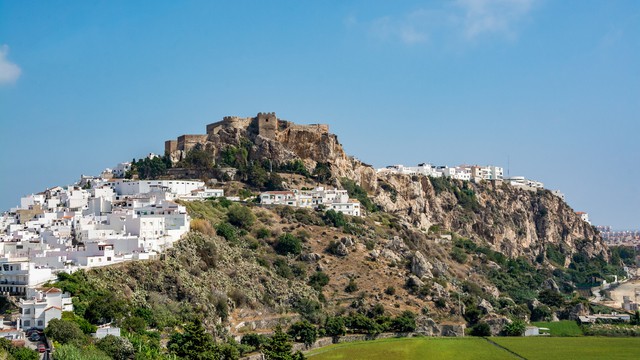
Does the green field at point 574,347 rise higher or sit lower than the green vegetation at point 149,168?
lower

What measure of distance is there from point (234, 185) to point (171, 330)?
116 feet

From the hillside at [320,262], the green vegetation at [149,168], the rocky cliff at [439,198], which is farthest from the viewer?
the rocky cliff at [439,198]

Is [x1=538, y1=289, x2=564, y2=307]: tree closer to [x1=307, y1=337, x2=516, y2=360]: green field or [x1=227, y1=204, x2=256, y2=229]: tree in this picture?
[x1=307, y1=337, x2=516, y2=360]: green field

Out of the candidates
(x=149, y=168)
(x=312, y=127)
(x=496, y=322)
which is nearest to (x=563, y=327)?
(x=496, y=322)

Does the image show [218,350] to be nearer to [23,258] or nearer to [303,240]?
[23,258]

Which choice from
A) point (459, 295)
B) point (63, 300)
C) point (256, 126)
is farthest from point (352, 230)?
point (63, 300)

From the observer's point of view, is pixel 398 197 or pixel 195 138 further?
pixel 398 197

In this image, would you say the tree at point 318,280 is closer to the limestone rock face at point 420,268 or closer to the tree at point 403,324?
the tree at point 403,324

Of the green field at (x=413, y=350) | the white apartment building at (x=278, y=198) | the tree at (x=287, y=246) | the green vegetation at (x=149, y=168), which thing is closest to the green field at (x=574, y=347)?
the green field at (x=413, y=350)

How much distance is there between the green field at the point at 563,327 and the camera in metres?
63.2

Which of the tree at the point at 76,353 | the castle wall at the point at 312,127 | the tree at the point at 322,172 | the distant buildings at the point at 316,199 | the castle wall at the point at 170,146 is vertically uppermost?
the castle wall at the point at 312,127

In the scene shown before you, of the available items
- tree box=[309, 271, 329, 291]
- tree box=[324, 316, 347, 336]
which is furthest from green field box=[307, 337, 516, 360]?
tree box=[309, 271, 329, 291]

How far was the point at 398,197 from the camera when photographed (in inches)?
3750

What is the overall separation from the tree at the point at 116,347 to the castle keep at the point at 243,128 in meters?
47.0
